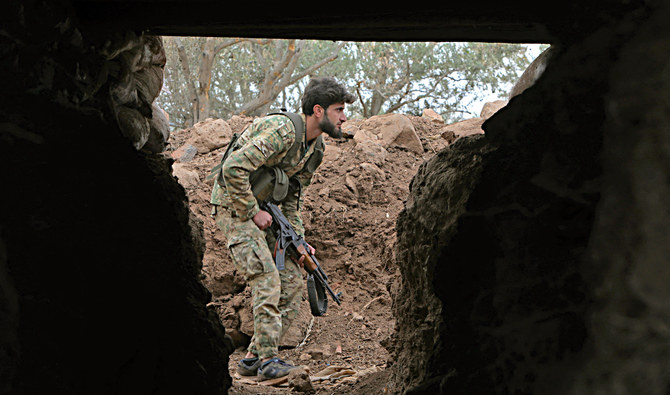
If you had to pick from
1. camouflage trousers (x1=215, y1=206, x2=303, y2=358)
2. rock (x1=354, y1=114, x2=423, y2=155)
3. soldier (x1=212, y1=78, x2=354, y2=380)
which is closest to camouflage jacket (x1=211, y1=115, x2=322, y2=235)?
soldier (x1=212, y1=78, x2=354, y2=380)

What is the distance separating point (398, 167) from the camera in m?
7.60

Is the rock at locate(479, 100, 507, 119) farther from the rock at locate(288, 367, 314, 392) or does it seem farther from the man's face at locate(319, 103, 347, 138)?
the rock at locate(288, 367, 314, 392)

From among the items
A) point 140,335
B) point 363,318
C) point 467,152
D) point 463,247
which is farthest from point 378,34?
point 363,318

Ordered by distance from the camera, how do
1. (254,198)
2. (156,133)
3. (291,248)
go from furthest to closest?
(291,248), (254,198), (156,133)

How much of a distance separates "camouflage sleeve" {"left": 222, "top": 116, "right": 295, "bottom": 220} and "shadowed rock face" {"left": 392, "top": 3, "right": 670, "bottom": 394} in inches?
88.3

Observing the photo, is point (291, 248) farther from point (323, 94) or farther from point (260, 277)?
point (323, 94)

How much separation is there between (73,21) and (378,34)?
936 mm

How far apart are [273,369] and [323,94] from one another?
179 centimetres

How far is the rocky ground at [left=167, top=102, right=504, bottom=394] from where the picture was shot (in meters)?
5.80

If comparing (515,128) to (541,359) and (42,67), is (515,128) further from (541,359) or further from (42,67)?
(42,67)

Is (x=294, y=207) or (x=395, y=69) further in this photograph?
(x=395, y=69)

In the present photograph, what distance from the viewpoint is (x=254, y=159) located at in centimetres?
421

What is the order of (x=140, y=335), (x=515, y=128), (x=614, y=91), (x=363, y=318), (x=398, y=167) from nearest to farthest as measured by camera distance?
(x=614, y=91) → (x=515, y=128) → (x=140, y=335) → (x=363, y=318) → (x=398, y=167)

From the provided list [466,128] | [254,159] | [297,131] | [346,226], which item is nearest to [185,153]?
[346,226]
